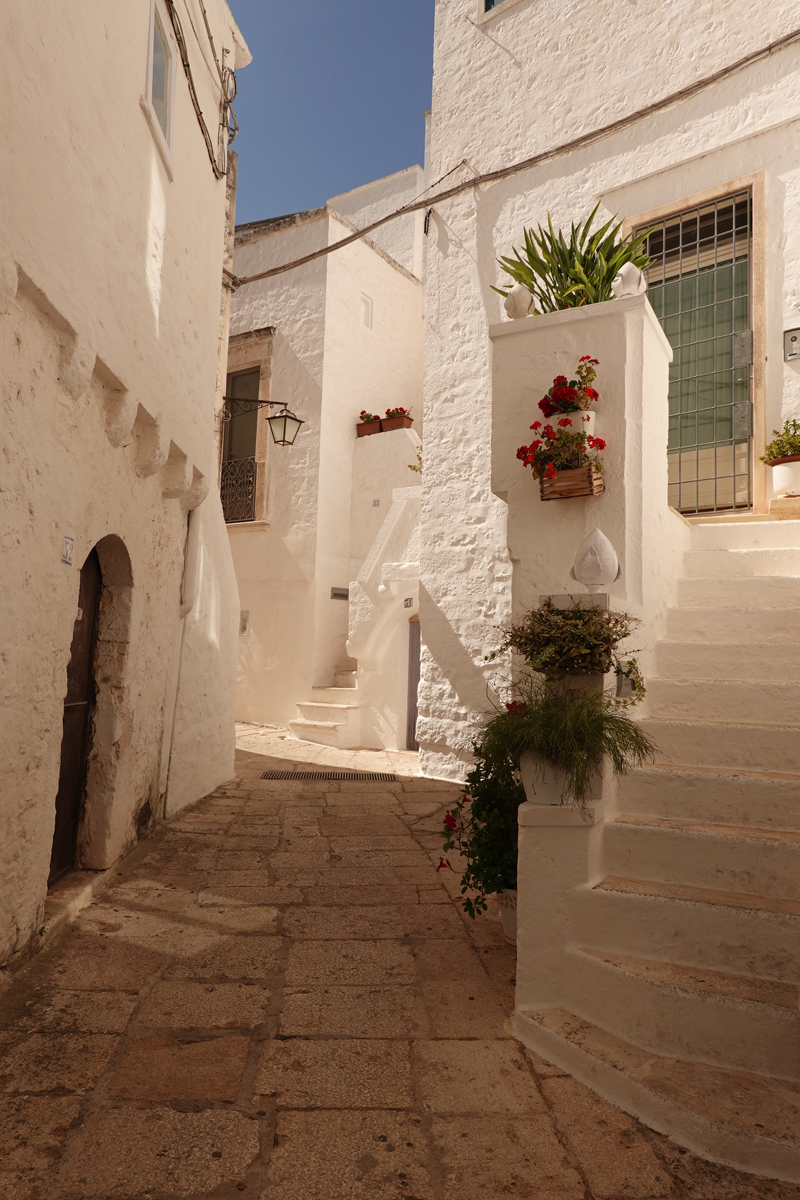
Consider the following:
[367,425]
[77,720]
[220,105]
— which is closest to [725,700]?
[77,720]

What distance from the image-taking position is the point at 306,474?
11.6m

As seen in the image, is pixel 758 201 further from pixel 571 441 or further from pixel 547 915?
pixel 547 915

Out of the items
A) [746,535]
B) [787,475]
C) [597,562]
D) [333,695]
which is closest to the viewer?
[597,562]

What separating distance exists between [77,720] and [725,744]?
3573 millimetres

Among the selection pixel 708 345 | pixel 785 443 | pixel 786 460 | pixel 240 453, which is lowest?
pixel 786 460

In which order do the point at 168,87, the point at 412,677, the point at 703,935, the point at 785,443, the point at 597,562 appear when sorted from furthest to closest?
the point at 412,677 → the point at 785,443 → the point at 168,87 → the point at 597,562 → the point at 703,935

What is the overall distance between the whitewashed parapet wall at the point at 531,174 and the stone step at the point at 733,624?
8.06 feet

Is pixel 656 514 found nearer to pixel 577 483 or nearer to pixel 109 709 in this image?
pixel 577 483

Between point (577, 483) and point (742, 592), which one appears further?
point (742, 592)

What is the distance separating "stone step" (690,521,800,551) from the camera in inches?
208

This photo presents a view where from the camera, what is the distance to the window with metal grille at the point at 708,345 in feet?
21.9

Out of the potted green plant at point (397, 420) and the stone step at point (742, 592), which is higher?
the potted green plant at point (397, 420)

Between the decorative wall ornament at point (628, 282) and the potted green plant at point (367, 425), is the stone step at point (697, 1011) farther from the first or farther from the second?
the potted green plant at point (367, 425)

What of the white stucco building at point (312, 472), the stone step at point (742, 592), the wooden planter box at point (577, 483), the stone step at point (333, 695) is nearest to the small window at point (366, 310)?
the white stucco building at point (312, 472)
